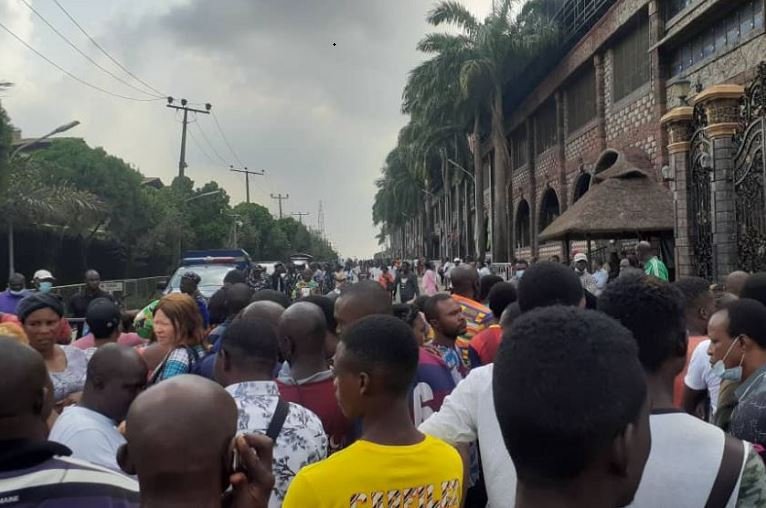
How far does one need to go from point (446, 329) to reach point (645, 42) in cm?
1923

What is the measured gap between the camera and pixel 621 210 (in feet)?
56.6

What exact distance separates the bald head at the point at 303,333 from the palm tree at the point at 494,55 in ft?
96.7

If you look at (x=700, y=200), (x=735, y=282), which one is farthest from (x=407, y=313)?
(x=700, y=200)

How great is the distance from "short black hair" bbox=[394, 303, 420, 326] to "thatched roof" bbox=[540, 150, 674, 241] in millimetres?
12024

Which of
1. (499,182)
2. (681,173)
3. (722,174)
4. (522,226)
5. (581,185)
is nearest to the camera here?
(722,174)

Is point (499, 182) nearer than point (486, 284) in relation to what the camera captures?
No

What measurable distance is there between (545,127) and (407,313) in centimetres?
2906

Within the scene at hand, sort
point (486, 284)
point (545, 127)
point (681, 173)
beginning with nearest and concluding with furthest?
point (486, 284), point (681, 173), point (545, 127)

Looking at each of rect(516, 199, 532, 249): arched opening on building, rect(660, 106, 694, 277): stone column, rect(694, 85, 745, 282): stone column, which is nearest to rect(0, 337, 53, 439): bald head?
rect(694, 85, 745, 282): stone column

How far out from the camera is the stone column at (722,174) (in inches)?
433

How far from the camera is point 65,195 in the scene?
26781 millimetres

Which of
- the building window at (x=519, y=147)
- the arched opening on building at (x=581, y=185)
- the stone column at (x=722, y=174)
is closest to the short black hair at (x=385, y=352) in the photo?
the stone column at (x=722, y=174)

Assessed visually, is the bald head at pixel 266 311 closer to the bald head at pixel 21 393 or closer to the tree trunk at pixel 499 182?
the bald head at pixel 21 393

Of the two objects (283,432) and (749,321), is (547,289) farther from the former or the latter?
(283,432)
